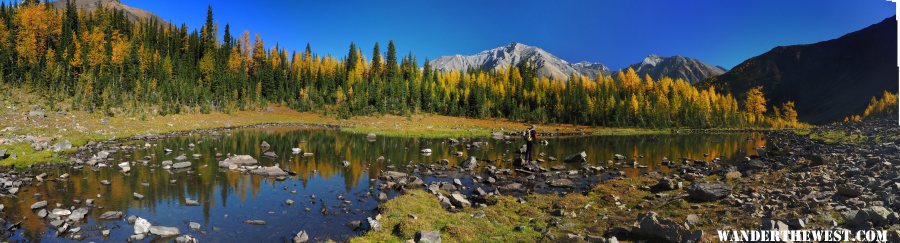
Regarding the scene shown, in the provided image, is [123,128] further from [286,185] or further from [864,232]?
[864,232]

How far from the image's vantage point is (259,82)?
132 meters

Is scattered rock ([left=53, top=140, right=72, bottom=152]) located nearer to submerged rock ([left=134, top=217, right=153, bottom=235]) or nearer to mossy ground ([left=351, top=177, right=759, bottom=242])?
submerged rock ([left=134, top=217, right=153, bottom=235])

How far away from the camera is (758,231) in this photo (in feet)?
37.0

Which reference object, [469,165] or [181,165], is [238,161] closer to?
[181,165]

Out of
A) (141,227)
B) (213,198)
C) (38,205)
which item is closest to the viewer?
(141,227)

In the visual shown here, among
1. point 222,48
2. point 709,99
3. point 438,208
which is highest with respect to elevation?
point 222,48

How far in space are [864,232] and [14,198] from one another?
96.3ft

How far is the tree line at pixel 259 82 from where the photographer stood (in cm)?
8919

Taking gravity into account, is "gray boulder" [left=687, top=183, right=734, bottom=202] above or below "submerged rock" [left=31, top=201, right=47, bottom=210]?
above

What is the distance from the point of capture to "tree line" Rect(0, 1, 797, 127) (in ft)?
293

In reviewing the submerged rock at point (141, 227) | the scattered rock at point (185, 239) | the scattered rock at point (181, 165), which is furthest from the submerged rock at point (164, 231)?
the scattered rock at point (181, 165)

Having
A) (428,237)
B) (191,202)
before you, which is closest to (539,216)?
(428,237)

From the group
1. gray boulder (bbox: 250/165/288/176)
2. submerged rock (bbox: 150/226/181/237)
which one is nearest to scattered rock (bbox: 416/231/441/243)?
submerged rock (bbox: 150/226/181/237)

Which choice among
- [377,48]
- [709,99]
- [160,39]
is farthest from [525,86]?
[160,39]
